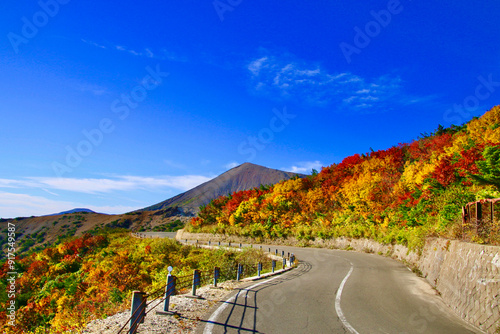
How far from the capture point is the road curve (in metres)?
6.18

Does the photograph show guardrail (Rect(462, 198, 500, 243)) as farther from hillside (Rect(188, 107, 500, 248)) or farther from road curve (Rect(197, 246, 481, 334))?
road curve (Rect(197, 246, 481, 334))

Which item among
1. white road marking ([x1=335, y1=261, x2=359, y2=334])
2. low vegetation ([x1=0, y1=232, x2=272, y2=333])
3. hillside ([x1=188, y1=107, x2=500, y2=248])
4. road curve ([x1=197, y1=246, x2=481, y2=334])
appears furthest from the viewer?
low vegetation ([x1=0, y1=232, x2=272, y2=333])

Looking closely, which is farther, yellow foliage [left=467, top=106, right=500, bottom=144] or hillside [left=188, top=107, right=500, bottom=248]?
yellow foliage [left=467, top=106, right=500, bottom=144]

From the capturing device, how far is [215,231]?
45125mm

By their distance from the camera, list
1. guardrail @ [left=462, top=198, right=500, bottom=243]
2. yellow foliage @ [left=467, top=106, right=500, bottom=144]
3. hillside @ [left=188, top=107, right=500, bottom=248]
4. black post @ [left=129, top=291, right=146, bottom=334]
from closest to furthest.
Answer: black post @ [left=129, top=291, right=146, bottom=334]
guardrail @ [left=462, top=198, right=500, bottom=243]
hillside @ [left=188, top=107, right=500, bottom=248]
yellow foliage @ [left=467, top=106, right=500, bottom=144]

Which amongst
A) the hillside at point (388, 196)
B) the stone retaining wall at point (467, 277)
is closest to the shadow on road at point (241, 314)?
the stone retaining wall at point (467, 277)

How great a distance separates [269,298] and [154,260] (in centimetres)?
1941

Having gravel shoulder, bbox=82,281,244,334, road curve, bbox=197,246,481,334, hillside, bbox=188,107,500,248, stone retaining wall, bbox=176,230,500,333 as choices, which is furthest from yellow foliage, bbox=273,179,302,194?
gravel shoulder, bbox=82,281,244,334

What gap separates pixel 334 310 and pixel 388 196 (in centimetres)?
2431

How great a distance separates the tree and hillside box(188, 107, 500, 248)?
0.04 meters

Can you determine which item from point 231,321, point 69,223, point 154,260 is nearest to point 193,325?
point 231,321

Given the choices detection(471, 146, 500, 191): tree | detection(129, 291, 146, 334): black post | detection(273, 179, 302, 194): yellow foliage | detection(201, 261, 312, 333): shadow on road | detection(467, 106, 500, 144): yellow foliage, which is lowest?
detection(201, 261, 312, 333): shadow on road

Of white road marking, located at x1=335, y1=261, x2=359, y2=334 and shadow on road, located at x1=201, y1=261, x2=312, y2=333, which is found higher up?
white road marking, located at x1=335, y1=261, x2=359, y2=334

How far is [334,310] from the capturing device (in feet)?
24.8
